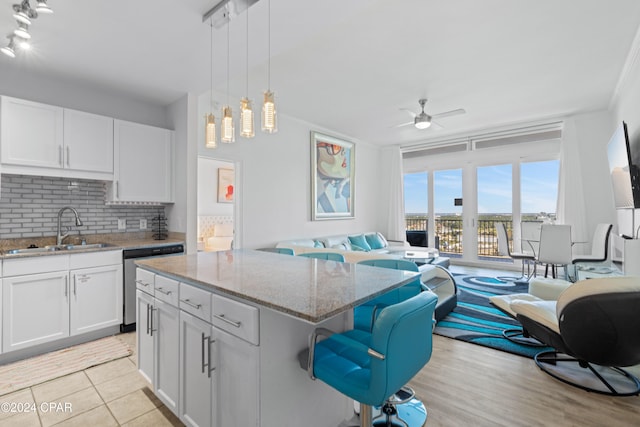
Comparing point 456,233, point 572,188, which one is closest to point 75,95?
point 456,233

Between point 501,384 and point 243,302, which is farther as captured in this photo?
point 501,384

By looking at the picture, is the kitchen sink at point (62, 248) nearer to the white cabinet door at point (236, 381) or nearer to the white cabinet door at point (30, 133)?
the white cabinet door at point (30, 133)

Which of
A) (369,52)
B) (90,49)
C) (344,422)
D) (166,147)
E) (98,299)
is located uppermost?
(369,52)

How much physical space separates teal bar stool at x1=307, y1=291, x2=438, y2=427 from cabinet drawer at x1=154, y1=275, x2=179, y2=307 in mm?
905

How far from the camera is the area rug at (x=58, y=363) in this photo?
2.29 meters

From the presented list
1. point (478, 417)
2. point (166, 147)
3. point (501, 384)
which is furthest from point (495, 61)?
point (166, 147)

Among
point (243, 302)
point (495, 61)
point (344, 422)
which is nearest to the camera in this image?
point (243, 302)

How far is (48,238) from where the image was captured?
316 centimetres

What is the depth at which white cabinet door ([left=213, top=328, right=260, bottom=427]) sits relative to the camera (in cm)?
124

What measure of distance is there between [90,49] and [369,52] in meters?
2.63

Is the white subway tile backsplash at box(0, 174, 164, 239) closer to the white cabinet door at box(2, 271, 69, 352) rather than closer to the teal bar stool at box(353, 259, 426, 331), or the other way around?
the white cabinet door at box(2, 271, 69, 352)

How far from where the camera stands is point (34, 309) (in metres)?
2.66

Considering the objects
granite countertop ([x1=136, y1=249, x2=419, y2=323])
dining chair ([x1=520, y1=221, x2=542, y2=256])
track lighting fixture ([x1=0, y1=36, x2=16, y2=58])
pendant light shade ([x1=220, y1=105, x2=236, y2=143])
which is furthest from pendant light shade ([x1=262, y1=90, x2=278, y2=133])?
dining chair ([x1=520, y1=221, x2=542, y2=256])

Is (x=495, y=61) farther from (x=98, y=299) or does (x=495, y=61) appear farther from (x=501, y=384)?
(x=98, y=299)
